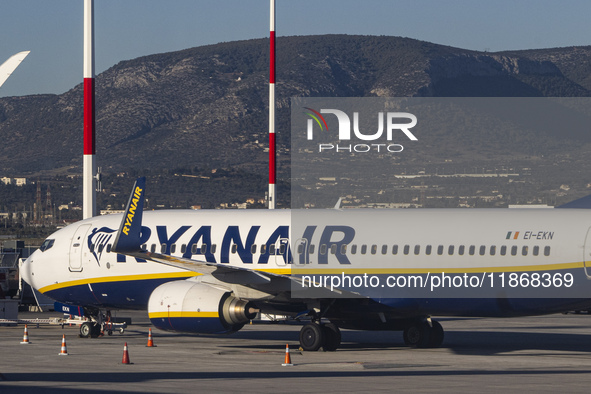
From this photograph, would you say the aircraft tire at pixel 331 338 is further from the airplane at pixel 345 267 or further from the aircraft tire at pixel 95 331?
the aircraft tire at pixel 95 331

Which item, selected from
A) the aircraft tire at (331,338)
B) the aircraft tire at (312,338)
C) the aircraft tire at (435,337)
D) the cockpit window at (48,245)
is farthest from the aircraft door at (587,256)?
the cockpit window at (48,245)

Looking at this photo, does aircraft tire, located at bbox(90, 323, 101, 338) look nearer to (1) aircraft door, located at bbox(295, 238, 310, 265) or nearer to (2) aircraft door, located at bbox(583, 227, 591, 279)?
(1) aircraft door, located at bbox(295, 238, 310, 265)

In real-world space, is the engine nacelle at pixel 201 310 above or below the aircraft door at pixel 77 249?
below

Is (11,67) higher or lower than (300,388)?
higher

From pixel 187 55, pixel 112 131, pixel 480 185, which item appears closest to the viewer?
pixel 480 185

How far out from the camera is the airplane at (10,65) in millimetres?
14955

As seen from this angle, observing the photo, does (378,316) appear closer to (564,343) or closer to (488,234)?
(488,234)

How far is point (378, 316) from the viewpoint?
27.3 metres

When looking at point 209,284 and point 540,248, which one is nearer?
point 540,248

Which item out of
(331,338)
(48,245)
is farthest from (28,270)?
(331,338)

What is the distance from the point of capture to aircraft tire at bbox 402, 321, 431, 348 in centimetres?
2761

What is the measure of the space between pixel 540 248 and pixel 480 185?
153 ft

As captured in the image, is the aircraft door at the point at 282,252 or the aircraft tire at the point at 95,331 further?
the aircraft tire at the point at 95,331

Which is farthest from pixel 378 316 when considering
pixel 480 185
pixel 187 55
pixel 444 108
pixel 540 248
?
pixel 187 55
